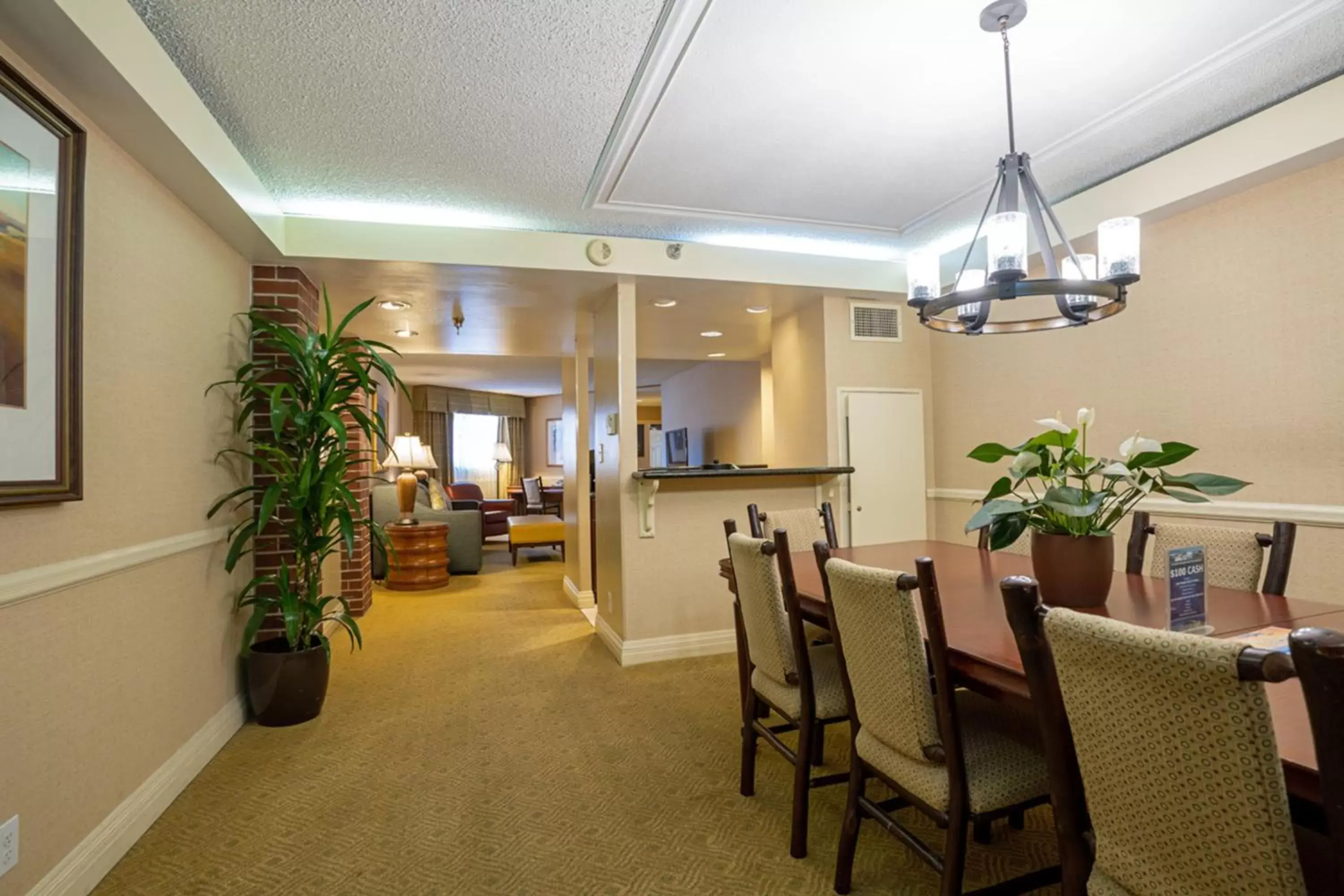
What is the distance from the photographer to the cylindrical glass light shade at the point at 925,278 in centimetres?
231

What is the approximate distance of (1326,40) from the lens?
2088 millimetres

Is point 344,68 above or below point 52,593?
above

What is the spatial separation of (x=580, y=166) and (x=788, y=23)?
1.17m

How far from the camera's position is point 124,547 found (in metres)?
2.03

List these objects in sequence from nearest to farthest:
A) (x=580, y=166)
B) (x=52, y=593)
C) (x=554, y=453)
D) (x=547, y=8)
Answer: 1. (x=52, y=593)
2. (x=547, y=8)
3. (x=580, y=166)
4. (x=554, y=453)

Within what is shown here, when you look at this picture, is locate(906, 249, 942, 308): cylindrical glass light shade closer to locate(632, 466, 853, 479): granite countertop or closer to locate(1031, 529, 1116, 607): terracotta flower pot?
locate(1031, 529, 1116, 607): terracotta flower pot

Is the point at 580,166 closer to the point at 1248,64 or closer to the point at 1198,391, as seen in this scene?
the point at 1248,64

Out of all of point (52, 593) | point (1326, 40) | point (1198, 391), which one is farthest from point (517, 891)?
point (1326, 40)

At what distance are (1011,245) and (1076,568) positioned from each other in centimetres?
92

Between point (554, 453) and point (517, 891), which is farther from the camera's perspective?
point (554, 453)

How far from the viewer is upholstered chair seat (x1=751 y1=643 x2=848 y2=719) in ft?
6.33

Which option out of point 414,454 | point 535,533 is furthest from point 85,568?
point 535,533

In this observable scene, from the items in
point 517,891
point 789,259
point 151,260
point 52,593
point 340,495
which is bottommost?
point 517,891

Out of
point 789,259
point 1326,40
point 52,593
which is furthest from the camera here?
point 789,259
